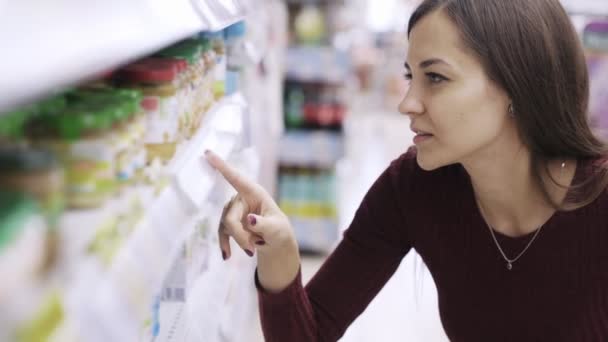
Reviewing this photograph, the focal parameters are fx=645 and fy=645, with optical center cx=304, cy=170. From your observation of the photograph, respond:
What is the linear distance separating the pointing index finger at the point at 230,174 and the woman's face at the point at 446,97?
36cm

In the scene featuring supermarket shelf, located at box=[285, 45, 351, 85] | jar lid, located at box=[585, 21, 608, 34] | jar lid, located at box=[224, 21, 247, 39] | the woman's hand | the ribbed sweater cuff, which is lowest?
the ribbed sweater cuff

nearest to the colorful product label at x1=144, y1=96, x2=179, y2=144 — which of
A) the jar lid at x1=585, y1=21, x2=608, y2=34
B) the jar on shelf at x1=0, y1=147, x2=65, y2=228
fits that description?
the jar on shelf at x1=0, y1=147, x2=65, y2=228

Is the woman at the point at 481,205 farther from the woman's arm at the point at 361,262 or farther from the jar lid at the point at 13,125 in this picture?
the jar lid at the point at 13,125

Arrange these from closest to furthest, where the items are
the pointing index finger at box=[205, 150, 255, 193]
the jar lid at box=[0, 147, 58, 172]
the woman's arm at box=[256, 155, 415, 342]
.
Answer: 1. the jar lid at box=[0, 147, 58, 172]
2. the pointing index finger at box=[205, 150, 255, 193]
3. the woman's arm at box=[256, 155, 415, 342]

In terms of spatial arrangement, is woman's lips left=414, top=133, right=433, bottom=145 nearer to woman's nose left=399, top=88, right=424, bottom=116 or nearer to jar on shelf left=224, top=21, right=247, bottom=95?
woman's nose left=399, top=88, right=424, bottom=116

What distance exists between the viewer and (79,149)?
732 millimetres

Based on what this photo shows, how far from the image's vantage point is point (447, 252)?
1.54m

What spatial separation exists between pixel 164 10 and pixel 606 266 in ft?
3.60

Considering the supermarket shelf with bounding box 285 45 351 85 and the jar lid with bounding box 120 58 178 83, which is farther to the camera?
the supermarket shelf with bounding box 285 45 351 85

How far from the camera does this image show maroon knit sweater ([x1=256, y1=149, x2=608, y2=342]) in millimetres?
1413

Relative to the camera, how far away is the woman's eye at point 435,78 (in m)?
1.32

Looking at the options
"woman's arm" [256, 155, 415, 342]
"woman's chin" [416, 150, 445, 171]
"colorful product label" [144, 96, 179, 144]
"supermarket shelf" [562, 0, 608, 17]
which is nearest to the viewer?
"colorful product label" [144, 96, 179, 144]

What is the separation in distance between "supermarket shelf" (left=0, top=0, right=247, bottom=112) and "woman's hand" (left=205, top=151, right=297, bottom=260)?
48 cm

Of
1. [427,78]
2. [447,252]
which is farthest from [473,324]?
[427,78]
